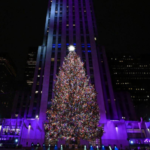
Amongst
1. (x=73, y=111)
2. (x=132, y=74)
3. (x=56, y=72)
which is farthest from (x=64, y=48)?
(x=132, y=74)

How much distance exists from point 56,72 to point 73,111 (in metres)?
22.0

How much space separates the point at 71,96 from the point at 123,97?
3268cm

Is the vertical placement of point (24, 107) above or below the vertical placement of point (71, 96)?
above

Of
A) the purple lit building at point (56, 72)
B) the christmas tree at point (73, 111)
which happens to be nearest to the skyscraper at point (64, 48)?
the purple lit building at point (56, 72)

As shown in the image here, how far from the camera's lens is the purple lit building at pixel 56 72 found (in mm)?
32312

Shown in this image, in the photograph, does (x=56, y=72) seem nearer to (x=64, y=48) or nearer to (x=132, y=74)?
(x=64, y=48)

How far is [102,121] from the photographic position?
1286 inches

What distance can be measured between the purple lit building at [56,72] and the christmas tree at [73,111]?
12.6m

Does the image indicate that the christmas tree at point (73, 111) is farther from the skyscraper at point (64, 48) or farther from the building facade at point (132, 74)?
the building facade at point (132, 74)

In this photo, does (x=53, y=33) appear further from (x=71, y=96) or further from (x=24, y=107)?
(x=71, y=96)

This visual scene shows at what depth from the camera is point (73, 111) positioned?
58.7 ft

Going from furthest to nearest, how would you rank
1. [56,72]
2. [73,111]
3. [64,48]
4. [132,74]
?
[132,74]
[64,48]
[56,72]
[73,111]

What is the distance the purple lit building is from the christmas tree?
12611 mm

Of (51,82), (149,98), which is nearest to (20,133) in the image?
(51,82)
